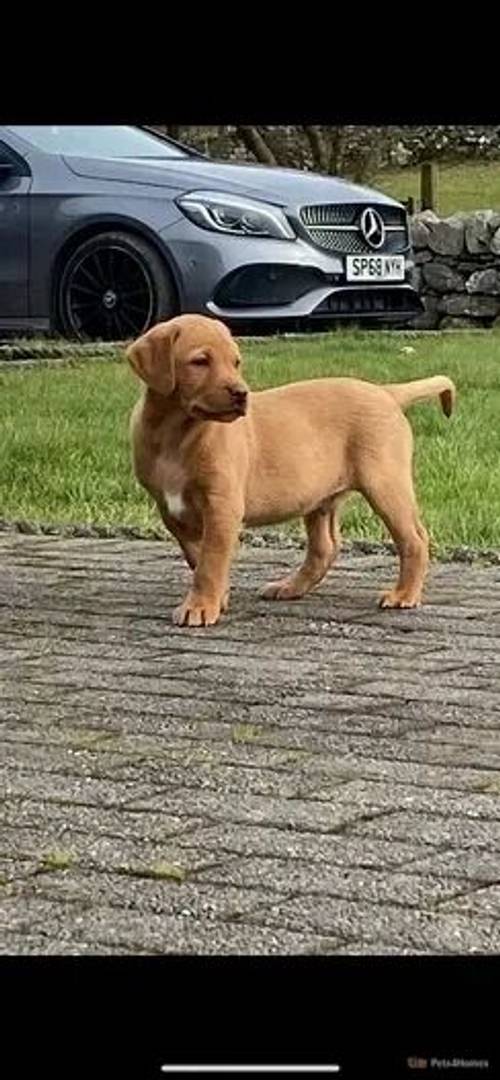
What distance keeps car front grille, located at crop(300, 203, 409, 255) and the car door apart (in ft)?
1.17

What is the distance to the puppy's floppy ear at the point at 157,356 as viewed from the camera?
9.69ft

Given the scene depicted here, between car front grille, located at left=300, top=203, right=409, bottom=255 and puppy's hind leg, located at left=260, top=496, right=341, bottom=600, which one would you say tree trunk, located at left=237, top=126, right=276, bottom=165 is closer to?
car front grille, located at left=300, top=203, right=409, bottom=255

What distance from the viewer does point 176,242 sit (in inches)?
110

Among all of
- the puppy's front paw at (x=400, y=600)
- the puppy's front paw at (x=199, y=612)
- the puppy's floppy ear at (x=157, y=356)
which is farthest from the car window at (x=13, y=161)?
the puppy's front paw at (x=400, y=600)

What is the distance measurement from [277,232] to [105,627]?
573 mm

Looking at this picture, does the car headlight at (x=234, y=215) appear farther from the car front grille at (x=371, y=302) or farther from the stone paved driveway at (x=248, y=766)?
the stone paved driveway at (x=248, y=766)

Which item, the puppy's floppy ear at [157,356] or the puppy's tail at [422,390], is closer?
the puppy's floppy ear at [157,356]

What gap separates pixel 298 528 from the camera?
4.02 metres

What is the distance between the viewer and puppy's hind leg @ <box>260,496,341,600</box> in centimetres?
330

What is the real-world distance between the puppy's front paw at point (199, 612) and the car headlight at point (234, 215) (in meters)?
0.49

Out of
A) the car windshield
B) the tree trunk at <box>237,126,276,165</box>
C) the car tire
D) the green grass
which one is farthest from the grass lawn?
the tree trunk at <box>237,126,276,165</box>

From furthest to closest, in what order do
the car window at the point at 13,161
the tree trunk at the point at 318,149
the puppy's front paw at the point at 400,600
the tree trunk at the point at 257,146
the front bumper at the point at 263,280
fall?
the puppy's front paw at the point at 400,600
the front bumper at the point at 263,280
the car window at the point at 13,161
the tree trunk at the point at 318,149
the tree trunk at the point at 257,146
